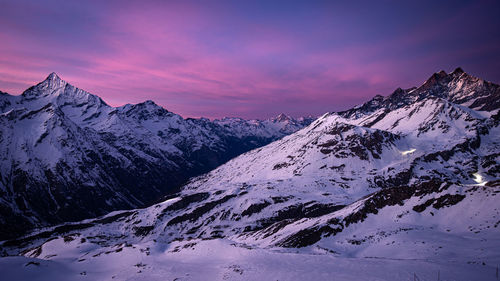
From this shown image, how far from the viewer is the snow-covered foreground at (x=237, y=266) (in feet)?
84.8

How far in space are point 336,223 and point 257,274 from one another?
134 ft

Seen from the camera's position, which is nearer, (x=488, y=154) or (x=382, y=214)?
(x=382, y=214)

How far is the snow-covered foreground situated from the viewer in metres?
25.8

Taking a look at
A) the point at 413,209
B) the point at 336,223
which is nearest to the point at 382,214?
the point at 413,209

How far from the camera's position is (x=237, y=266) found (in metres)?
34.8

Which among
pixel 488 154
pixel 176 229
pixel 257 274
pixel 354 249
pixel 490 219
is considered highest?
pixel 488 154

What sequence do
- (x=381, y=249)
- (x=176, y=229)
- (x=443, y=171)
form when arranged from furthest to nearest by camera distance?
(x=443, y=171) < (x=176, y=229) < (x=381, y=249)

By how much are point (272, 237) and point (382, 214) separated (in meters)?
29.6

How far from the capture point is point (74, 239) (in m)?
92.6

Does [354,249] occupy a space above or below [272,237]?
above

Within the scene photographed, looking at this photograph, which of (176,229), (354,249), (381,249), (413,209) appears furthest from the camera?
(176,229)

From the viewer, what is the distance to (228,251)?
4641cm

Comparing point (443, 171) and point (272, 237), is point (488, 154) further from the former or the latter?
point (272, 237)

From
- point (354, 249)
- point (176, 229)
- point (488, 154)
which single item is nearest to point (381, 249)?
point (354, 249)
